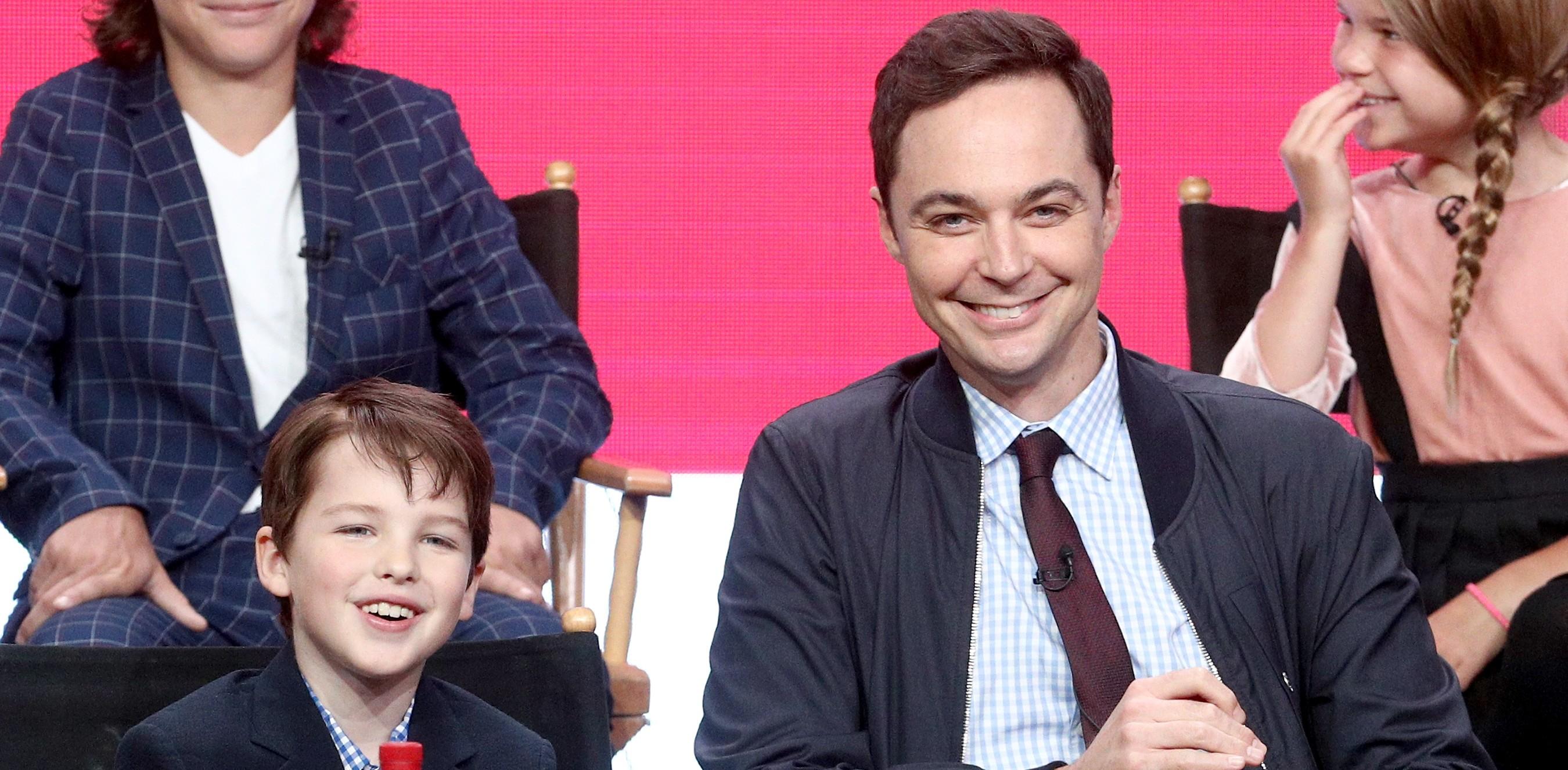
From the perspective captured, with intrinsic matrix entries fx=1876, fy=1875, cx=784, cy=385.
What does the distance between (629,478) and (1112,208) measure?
96cm

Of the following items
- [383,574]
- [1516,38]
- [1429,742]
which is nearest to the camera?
[1429,742]

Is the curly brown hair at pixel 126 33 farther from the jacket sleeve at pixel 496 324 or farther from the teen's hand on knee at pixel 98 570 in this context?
the teen's hand on knee at pixel 98 570

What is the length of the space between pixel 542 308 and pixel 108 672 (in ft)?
3.22

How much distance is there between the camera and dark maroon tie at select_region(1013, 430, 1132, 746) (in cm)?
145

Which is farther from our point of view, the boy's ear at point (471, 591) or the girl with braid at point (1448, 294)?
the girl with braid at point (1448, 294)

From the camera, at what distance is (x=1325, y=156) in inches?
90.8

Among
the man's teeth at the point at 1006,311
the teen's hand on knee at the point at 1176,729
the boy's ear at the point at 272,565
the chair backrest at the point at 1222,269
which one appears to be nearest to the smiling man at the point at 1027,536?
the man's teeth at the point at 1006,311

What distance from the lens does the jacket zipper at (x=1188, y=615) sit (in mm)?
1487

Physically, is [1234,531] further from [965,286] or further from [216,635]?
[216,635]

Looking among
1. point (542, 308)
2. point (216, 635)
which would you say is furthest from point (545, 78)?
point (216, 635)

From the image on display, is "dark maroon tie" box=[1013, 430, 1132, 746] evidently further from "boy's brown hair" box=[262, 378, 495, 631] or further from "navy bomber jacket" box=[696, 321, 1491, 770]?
"boy's brown hair" box=[262, 378, 495, 631]

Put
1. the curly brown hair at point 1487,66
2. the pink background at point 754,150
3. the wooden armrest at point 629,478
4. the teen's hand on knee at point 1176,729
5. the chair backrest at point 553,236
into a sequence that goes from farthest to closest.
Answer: the pink background at point 754,150 → the chair backrest at point 553,236 → the wooden armrest at point 629,478 → the curly brown hair at point 1487,66 → the teen's hand on knee at point 1176,729

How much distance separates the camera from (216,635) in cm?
222

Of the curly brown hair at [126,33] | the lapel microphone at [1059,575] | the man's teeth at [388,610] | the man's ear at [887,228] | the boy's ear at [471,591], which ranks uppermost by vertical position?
the curly brown hair at [126,33]
